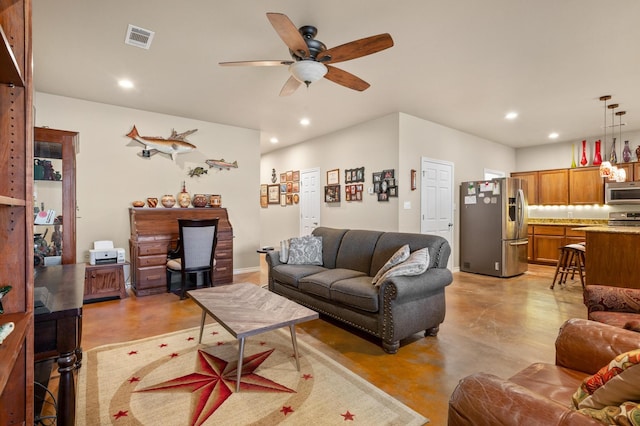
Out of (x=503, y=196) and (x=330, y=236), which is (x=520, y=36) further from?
(x=503, y=196)

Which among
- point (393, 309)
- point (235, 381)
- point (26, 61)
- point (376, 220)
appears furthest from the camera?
point (376, 220)

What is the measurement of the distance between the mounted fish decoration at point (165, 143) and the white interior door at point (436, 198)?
3927mm

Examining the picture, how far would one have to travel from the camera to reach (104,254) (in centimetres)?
405

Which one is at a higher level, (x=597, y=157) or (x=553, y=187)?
(x=597, y=157)

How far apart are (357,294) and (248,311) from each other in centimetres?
96

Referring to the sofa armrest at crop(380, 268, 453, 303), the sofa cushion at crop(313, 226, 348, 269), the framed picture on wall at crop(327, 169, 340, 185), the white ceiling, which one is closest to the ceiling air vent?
the white ceiling

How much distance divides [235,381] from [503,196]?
5232 mm

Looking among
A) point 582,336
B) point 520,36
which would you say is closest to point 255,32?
point 520,36

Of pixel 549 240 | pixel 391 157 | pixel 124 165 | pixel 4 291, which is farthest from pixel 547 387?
pixel 549 240

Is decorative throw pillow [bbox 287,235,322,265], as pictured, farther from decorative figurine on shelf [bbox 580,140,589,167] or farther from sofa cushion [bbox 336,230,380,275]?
decorative figurine on shelf [bbox 580,140,589,167]

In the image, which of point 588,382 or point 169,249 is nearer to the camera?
point 588,382

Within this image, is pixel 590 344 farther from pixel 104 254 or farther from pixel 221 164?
pixel 221 164

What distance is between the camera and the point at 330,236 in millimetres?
4148

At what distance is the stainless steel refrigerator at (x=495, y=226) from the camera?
18.0 ft
